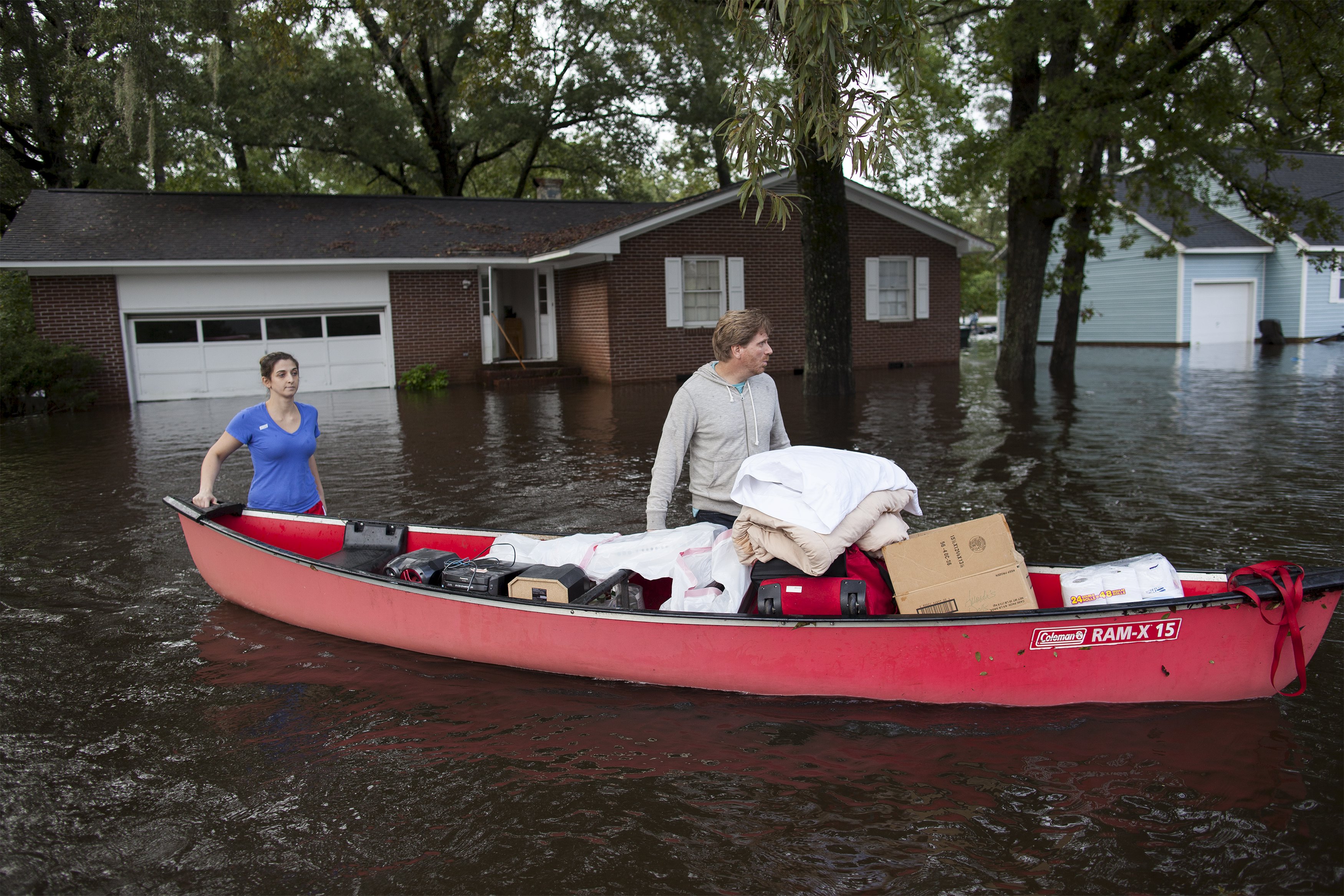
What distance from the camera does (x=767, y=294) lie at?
22.8 meters

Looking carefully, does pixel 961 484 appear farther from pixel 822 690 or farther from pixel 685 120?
pixel 685 120

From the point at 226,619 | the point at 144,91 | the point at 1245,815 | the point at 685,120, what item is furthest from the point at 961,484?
the point at 685,120

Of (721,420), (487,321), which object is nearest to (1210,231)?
(487,321)

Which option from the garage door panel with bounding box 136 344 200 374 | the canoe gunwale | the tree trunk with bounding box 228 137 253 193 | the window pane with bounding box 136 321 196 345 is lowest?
the canoe gunwale

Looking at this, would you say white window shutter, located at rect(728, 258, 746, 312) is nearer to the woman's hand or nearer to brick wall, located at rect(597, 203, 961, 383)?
brick wall, located at rect(597, 203, 961, 383)

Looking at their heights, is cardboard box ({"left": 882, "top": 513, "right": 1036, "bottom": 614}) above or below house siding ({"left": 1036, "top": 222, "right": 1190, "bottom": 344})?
below

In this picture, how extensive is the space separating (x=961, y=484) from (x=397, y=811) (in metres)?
6.93

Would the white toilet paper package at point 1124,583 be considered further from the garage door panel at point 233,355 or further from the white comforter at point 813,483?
the garage door panel at point 233,355


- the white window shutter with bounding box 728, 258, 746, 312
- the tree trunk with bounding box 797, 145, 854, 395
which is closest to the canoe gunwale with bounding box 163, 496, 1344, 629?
the tree trunk with bounding box 797, 145, 854, 395

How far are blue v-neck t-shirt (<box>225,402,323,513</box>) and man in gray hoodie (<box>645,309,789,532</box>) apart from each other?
2.39 metres

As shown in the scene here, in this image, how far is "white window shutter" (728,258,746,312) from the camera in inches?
879

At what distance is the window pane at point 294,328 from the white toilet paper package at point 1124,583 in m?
19.2

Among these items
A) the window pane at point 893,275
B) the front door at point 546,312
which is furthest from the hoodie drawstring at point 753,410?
the window pane at point 893,275

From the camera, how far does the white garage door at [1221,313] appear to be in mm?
28969
